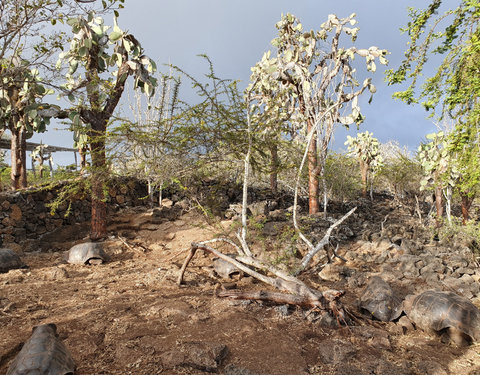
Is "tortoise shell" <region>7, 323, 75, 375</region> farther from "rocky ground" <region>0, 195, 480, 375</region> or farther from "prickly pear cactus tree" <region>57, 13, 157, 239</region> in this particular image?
"prickly pear cactus tree" <region>57, 13, 157, 239</region>

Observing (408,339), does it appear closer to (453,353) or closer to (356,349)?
(453,353)

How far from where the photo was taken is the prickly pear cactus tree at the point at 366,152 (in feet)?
65.3

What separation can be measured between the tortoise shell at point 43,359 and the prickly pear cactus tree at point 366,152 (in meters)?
19.2

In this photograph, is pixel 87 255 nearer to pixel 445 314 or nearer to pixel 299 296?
pixel 299 296

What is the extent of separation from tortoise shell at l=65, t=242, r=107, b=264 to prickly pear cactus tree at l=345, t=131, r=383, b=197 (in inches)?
658

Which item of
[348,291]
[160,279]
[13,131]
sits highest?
[13,131]

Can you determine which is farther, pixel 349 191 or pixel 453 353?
pixel 349 191

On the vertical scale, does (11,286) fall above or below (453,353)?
above

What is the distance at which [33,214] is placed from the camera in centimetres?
858

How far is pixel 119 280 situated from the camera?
5273 millimetres

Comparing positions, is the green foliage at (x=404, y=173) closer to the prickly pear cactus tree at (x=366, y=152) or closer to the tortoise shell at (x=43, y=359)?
the prickly pear cactus tree at (x=366, y=152)

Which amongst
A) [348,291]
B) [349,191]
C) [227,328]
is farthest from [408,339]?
[349,191]

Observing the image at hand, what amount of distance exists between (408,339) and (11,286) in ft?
18.3

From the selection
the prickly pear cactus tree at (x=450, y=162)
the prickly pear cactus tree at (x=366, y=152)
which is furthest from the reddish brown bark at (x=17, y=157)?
the prickly pear cactus tree at (x=366, y=152)
